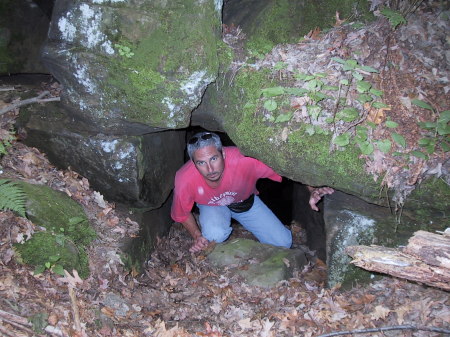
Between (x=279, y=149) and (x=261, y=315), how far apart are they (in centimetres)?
231

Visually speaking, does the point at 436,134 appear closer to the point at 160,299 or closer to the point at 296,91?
the point at 296,91

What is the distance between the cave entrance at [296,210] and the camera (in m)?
7.16

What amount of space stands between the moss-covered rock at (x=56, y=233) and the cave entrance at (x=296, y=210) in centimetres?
430

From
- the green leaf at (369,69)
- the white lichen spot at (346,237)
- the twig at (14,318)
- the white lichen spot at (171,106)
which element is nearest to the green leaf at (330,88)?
the green leaf at (369,69)

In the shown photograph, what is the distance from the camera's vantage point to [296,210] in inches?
381

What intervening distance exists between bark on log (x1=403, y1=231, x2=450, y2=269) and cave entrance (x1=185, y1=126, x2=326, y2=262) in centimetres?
339

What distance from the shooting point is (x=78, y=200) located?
5.43m

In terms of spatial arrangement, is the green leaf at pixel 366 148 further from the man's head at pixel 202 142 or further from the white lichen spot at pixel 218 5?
the white lichen spot at pixel 218 5

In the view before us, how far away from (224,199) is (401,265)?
3.87 meters

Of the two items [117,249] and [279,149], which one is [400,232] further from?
[117,249]

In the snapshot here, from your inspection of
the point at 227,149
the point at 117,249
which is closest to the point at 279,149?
the point at 227,149

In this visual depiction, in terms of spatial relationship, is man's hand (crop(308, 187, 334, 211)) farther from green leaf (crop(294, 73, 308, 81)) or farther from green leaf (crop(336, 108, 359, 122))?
green leaf (crop(294, 73, 308, 81))

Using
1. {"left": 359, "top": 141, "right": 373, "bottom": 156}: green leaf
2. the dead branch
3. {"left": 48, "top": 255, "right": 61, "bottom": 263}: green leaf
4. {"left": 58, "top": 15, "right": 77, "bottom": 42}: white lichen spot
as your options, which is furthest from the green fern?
{"left": 359, "top": 141, "right": 373, "bottom": 156}: green leaf

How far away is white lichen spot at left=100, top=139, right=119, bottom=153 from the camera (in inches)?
216
